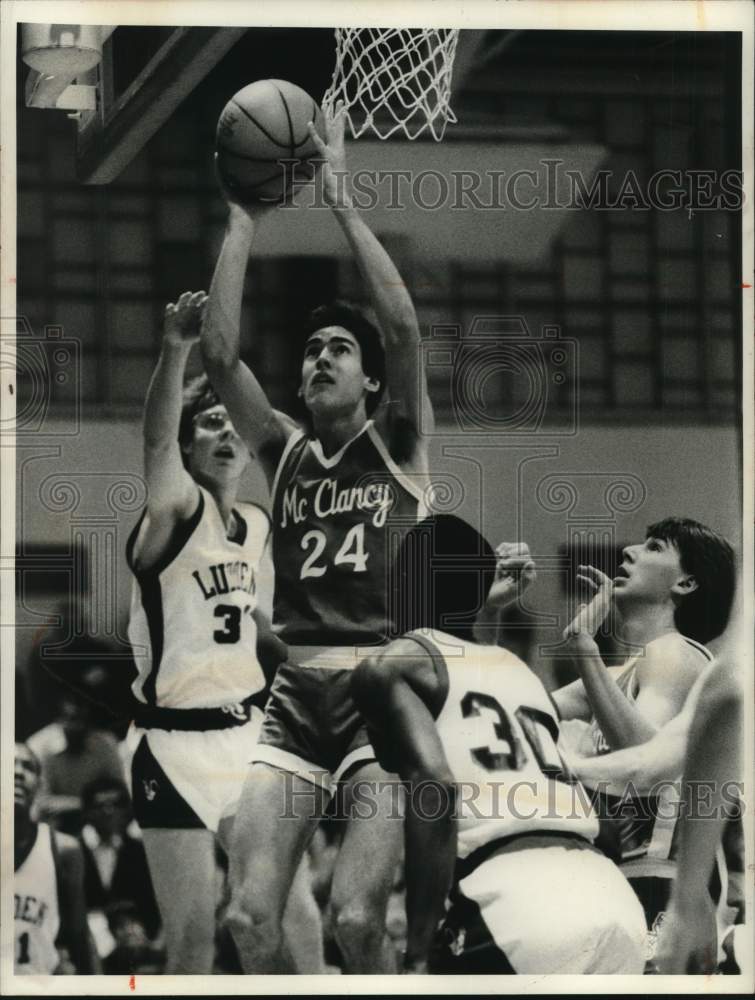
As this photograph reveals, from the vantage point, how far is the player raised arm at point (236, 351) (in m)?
4.38

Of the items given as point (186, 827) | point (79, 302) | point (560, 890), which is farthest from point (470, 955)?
point (79, 302)

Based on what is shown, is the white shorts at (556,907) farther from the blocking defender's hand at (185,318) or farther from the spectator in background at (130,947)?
the blocking defender's hand at (185,318)

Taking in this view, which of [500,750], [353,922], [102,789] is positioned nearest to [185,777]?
[102,789]

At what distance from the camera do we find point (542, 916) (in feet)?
14.1

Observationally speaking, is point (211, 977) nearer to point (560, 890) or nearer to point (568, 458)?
point (560, 890)

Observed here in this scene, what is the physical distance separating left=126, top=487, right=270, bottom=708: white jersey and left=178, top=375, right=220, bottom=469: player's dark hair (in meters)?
0.17

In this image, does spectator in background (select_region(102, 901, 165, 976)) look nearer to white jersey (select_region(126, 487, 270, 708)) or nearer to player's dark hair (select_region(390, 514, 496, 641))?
white jersey (select_region(126, 487, 270, 708))

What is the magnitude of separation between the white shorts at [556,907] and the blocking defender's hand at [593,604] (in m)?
0.65

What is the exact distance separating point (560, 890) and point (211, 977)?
1.08 m

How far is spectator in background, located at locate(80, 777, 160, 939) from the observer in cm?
427

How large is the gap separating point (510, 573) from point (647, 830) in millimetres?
882

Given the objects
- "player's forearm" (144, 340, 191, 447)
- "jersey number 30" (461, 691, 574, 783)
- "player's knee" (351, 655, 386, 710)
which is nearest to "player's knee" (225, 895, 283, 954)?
"player's knee" (351, 655, 386, 710)

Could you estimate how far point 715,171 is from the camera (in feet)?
14.8

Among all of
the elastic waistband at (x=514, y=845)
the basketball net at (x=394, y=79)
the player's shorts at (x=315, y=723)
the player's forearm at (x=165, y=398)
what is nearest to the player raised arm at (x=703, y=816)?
the elastic waistband at (x=514, y=845)
